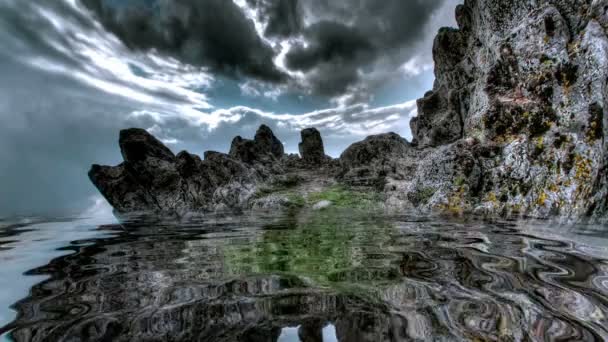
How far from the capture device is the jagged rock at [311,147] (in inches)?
3226

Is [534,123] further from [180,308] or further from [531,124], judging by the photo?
[180,308]

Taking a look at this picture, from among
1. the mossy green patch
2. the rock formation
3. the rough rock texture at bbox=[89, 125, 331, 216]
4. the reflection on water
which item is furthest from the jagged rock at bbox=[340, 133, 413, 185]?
the reflection on water

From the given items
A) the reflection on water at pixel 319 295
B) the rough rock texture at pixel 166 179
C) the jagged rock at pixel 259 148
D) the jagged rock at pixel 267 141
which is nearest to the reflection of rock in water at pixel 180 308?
the reflection on water at pixel 319 295

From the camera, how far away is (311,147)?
270ft

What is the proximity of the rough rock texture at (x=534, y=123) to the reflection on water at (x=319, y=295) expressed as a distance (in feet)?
32.2

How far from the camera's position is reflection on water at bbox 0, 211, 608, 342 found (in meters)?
2.94

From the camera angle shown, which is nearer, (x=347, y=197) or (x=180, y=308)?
(x=180, y=308)

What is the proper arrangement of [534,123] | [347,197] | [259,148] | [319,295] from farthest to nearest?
[259,148], [347,197], [534,123], [319,295]

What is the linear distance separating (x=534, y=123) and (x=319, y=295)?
20463mm

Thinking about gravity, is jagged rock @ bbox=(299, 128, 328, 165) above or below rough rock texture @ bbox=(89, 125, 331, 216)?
above

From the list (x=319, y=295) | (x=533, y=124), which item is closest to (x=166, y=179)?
(x=533, y=124)

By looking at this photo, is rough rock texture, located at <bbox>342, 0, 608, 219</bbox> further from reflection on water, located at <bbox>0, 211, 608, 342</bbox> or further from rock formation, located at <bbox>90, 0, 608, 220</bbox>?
reflection on water, located at <bbox>0, 211, 608, 342</bbox>

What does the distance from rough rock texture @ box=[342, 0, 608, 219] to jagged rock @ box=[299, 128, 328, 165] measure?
55494mm

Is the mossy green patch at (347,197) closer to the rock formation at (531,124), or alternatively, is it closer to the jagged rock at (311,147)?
the rock formation at (531,124)
